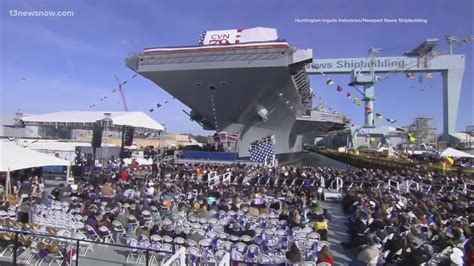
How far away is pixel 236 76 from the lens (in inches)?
1131

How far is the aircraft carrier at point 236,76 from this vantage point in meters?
26.9

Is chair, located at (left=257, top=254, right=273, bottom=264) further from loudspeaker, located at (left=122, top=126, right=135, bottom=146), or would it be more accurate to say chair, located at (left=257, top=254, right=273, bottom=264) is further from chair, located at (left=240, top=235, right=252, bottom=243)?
loudspeaker, located at (left=122, top=126, right=135, bottom=146)

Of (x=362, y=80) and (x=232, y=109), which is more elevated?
(x=362, y=80)

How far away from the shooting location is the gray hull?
26938 millimetres

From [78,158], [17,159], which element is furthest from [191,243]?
[78,158]

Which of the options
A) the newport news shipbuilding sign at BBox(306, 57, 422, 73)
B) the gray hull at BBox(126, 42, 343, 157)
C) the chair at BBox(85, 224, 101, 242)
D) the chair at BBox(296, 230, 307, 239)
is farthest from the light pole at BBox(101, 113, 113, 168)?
the newport news shipbuilding sign at BBox(306, 57, 422, 73)

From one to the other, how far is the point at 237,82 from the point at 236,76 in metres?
1.00

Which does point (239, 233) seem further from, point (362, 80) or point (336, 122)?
point (362, 80)

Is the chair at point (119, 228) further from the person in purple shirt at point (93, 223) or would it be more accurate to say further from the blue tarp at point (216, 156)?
the blue tarp at point (216, 156)

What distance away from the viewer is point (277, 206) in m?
12.4

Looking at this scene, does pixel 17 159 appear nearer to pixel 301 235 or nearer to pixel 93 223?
pixel 93 223

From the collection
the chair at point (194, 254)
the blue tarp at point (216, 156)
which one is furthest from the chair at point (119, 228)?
the blue tarp at point (216, 156)

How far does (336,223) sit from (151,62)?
820 inches

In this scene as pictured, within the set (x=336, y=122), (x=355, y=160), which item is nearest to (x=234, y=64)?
(x=355, y=160)
